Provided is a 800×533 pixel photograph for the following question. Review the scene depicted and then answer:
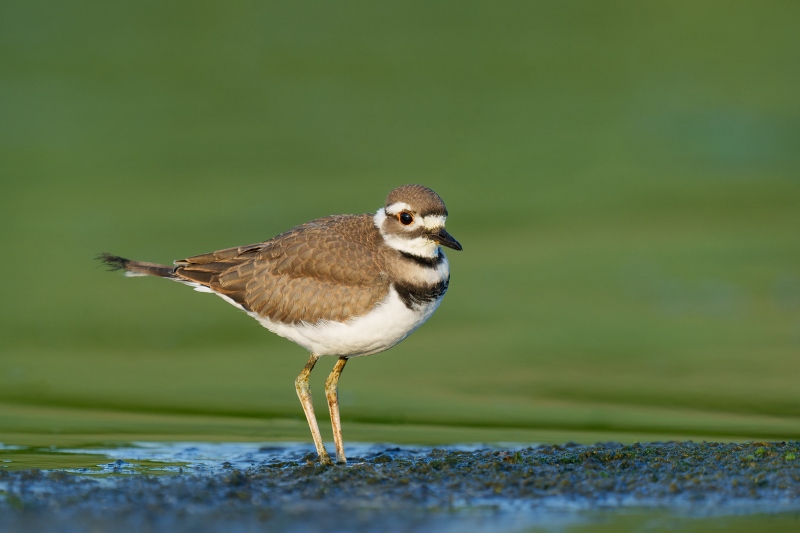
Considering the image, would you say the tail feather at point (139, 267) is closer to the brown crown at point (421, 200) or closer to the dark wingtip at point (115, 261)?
the dark wingtip at point (115, 261)

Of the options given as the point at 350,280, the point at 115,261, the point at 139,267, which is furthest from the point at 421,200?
the point at 115,261

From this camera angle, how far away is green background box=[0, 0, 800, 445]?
12.0m

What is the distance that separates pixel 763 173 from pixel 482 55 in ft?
22.7

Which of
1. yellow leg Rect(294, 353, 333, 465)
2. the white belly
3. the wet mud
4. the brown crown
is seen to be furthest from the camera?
yellow leg Rect(294, 353, 333, 465)

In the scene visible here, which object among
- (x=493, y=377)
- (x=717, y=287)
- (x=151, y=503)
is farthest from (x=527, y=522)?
(x=717, y=287)

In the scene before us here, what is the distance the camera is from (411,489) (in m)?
8.62

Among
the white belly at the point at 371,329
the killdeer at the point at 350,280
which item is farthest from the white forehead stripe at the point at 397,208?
the white belly at the point at 371,329

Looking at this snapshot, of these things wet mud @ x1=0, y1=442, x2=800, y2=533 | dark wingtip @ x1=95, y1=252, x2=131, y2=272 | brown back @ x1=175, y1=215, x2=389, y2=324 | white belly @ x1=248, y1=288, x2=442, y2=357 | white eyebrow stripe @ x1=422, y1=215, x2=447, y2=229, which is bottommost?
wet mud @ x1=0, y1=442, x2=800, y2=533

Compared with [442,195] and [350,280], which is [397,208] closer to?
[350,280]

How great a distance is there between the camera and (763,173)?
66.5 ft

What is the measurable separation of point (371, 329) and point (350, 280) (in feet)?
1.57

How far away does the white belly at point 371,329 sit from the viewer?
9.62m

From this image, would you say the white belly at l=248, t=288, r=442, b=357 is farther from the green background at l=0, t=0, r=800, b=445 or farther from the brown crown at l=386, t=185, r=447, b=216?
the green background at l=0, t=0, r=800, b=445

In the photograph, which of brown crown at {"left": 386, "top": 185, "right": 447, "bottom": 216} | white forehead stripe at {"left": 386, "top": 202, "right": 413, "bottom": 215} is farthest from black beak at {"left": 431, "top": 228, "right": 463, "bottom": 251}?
white forehead stripe at {"left": 386, "top": 202, "right": 413, "bottom": 215}
